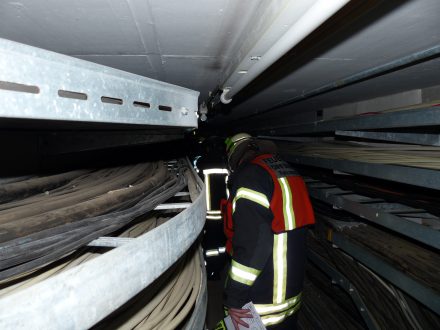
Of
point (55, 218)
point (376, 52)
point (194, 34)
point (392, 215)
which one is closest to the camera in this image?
point (55, 218)

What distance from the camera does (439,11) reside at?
2.81 ft

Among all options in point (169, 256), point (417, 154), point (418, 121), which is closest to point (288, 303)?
point (417, 154)

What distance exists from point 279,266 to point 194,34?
5.58ft

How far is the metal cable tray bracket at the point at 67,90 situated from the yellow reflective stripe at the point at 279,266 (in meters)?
1.62

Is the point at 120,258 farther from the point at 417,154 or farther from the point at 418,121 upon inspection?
the point at 417,154

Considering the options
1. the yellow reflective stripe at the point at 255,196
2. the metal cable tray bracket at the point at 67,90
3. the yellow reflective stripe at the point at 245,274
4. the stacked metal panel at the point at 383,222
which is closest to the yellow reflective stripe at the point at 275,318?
the yellow reflective stripe at the point at 245,274

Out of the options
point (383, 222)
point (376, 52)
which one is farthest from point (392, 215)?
point (376, 52)

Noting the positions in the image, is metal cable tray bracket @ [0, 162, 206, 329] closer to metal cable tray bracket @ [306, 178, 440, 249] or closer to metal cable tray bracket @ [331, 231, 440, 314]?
metal cable tray bracket @ [306, 178, 440, 249]

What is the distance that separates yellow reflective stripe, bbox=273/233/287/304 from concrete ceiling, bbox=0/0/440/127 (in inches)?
45.4

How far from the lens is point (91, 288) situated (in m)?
0.44

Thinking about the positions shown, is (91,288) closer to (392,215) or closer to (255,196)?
(255,196)

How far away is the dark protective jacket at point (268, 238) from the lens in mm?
1943

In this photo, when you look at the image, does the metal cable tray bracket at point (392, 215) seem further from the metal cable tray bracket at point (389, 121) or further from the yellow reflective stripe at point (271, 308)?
the yellow reflective stripe at point (271, 308)

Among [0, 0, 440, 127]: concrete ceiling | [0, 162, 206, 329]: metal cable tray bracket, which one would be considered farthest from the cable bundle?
[0, 0, 440, 127]: concrete ceiling
